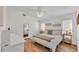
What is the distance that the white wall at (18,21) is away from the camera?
1.46m

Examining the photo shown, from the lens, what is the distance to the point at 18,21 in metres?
1.50

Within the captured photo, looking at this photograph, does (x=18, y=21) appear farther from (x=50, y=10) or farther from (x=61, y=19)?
(x=61, y=19)

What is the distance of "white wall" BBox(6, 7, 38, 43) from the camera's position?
146 centimetres

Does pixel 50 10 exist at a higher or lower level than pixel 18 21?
higher

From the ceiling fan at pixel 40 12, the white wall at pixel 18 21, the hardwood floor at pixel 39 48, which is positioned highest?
the ceiling fan at pixel 40 12

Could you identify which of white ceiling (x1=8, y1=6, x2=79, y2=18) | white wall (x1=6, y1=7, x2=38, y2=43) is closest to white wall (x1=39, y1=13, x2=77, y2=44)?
white ceiling (x1=8, y1=6, x2=79, y2=18)

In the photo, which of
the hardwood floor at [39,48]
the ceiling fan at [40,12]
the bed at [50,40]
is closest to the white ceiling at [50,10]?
the ceiling fan at [40,12]

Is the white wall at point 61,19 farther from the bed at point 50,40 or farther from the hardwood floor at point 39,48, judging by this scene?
the bed at point 50,40

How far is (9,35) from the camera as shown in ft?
4.94

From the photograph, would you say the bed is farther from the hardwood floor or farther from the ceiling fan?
the ceiling fan

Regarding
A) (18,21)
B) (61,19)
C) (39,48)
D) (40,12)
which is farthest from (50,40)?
(18,21)
